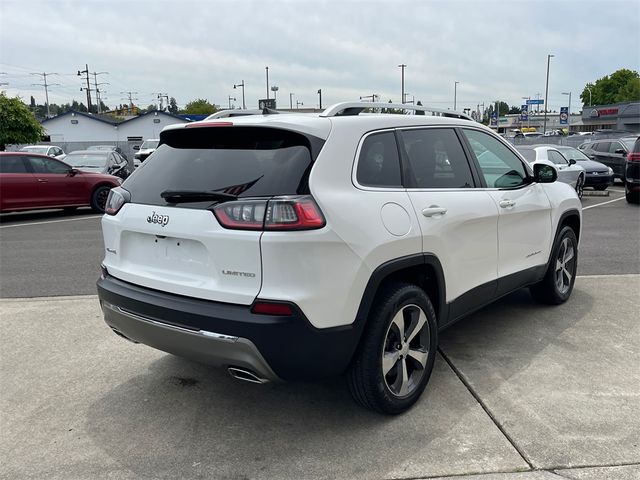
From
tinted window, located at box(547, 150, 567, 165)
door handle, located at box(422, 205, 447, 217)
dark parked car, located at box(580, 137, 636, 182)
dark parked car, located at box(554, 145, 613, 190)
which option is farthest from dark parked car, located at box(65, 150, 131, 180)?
dark parked car, located at box(580, 137, 636, 182)

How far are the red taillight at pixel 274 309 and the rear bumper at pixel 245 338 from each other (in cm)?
2

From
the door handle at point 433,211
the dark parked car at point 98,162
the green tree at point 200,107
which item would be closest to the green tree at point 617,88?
the green tree at point 200,107

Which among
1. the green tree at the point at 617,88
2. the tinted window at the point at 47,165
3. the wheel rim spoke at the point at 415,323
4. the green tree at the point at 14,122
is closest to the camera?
the wheel rim spoke at the point at 415,323

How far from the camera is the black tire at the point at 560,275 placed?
17.5 ft

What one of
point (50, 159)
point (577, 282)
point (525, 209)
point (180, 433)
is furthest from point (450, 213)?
point (50, 159)

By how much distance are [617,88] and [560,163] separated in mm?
106162

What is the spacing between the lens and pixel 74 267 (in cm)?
752

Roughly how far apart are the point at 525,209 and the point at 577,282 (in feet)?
7.41

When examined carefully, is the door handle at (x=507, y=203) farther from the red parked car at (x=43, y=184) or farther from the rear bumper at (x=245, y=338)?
the red parked car at (x=43, y=184)

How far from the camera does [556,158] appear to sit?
645 inches

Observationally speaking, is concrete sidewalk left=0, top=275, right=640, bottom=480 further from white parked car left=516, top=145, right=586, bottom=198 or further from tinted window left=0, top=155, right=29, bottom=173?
white parked car left=516, top=145, right=586, bottom=198

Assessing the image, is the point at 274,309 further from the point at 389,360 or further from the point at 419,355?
the point at 419,355

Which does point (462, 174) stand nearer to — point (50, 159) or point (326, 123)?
point (326, 123)

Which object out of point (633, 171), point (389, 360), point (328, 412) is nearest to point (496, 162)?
point (389, 360)
